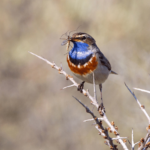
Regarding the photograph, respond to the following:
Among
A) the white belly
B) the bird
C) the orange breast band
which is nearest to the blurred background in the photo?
the white belly

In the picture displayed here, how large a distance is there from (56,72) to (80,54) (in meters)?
5.55

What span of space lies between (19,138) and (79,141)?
1.89 m

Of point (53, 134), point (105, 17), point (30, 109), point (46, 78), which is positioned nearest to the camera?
point (53, 134)

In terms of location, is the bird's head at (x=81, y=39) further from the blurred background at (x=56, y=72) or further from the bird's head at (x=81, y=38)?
the blurred background at (x=56, y=72)

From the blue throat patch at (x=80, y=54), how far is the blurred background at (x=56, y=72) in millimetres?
2380

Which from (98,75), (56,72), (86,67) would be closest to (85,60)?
(86,67)

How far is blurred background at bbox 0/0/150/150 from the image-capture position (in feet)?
23.8

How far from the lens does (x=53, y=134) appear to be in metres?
7.28

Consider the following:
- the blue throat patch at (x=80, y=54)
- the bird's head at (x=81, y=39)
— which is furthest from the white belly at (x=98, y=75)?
the bird's head at (x=81, y=39)

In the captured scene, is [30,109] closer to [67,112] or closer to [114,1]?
[67,112]

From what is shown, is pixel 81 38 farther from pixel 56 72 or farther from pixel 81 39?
pixel 56 72

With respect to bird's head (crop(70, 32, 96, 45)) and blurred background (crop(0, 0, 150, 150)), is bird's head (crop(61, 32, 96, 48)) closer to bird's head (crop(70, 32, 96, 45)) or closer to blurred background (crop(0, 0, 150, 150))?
bird's head (crop(70, 32, 96, 45))

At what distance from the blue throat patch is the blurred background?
2380 millimetres

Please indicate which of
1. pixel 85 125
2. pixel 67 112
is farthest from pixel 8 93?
pixel 85 125
